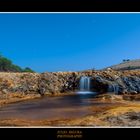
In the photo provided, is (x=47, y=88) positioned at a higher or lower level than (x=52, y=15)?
lower

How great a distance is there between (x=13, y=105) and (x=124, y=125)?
2.04 ft

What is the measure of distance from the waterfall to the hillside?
158mm

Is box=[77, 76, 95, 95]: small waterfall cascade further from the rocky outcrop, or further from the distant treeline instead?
the distant treeline

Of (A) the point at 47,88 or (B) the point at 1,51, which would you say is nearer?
(B) the point at 1,51

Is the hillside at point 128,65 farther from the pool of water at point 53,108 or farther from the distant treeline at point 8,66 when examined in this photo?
the distant treeline at point 8,66

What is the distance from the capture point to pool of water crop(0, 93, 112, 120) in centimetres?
248

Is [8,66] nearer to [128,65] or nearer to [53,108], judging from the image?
[53,108]

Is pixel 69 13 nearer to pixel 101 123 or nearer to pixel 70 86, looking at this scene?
pixel 70 86

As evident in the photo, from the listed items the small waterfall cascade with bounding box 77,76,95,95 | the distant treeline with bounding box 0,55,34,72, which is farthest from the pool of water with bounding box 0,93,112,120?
the distant treeline with bounding box 0,55,34,72

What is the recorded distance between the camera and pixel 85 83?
8.54 feet

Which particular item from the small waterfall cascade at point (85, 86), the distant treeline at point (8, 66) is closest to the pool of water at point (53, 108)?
the small waterfall cascade at point (85, 86)
